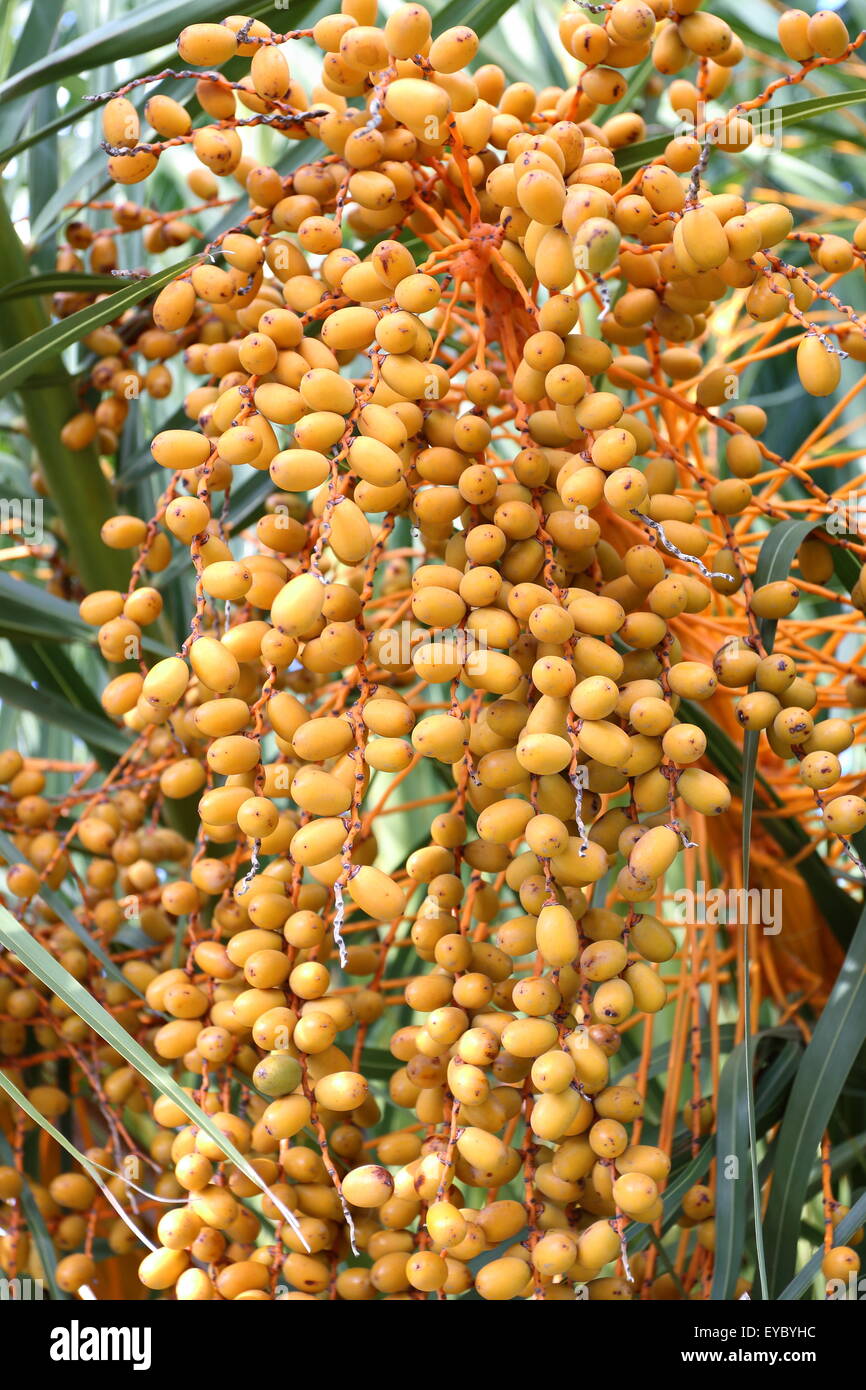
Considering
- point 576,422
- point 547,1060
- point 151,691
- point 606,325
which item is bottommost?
point 547,1060

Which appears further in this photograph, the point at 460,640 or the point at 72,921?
the point at 72,921

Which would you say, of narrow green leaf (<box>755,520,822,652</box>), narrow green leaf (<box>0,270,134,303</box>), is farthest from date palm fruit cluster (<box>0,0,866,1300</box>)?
narrow green leaf (<box>0,270,134,303</box>)

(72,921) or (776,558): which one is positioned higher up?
(776,558)

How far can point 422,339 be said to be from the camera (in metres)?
0.66

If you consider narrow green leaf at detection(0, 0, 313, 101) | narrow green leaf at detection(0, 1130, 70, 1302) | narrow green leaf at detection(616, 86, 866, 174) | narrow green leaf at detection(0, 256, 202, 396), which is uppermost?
narrow green leaf at detection(0, 0, 313, 101)

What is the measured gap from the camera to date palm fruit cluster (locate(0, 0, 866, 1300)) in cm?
64

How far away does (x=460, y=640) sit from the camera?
664 mm

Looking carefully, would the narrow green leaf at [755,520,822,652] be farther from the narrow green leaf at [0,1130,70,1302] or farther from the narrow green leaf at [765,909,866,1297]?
the narrow green leaf at [0,1130,70,1302]

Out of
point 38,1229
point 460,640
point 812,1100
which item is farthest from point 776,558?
point 38,1229

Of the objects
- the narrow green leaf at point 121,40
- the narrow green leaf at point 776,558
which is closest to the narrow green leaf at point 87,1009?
the narrow green leaf at point 776,558

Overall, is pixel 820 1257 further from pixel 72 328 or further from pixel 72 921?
pixel 72 328
